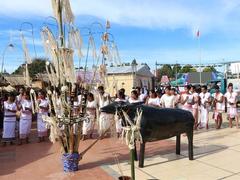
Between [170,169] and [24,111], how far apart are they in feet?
16.7

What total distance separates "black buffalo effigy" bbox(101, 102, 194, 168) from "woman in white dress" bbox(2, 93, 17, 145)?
4.10 meters

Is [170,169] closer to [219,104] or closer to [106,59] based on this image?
[106,59]

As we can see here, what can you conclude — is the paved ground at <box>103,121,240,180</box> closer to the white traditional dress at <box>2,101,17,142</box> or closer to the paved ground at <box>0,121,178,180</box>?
the paved ground at <box>0,121,178,180</box>

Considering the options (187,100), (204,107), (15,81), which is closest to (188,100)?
(187,100)

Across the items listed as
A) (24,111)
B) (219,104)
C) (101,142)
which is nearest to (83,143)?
(101,142)

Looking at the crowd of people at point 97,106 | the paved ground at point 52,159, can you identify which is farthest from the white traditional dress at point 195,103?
the paved ground at point 52,159

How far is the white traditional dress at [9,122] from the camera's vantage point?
8.95m

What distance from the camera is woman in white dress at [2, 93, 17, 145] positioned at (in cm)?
893

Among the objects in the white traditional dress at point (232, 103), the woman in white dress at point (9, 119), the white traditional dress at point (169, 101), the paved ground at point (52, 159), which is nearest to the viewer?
the paved ground at point (52, 159)

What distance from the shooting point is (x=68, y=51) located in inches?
226

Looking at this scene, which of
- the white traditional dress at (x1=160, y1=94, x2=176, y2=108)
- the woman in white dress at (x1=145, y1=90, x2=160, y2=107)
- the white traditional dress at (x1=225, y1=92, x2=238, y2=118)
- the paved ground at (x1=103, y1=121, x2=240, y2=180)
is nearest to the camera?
the paved ground at (x1=103, y1=121, x2=240, y2=180)

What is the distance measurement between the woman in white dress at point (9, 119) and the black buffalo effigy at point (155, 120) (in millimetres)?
4103

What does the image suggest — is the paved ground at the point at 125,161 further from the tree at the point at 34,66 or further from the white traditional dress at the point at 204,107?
the tree at the point at 34,66

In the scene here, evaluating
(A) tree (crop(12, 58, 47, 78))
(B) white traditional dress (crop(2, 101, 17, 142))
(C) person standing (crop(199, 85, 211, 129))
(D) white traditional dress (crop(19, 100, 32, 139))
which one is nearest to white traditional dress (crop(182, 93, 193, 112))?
(C) person standing (crop(199, 85, 211, 129))
